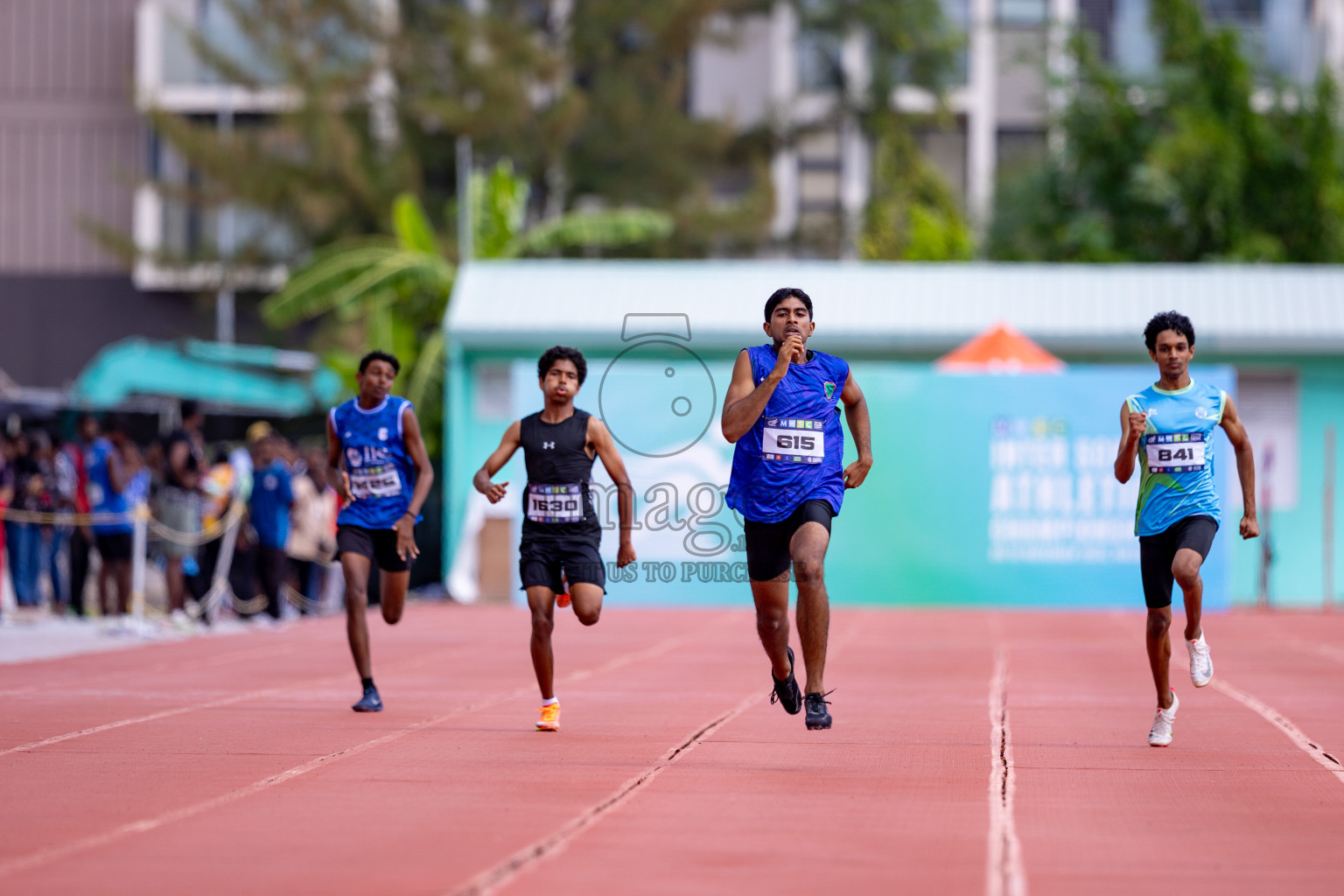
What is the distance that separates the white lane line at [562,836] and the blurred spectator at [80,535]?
1077cm

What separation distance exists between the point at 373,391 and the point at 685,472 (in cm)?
1084

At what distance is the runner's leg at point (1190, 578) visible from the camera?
8742 mm

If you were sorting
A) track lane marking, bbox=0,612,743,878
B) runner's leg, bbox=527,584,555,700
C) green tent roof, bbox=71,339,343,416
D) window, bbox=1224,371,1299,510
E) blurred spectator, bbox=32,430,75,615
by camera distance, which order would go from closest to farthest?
track lane marking, bbox=0,612,743,878, runner's leg, bbox=527,584,555,700, blurred spectator, bbox=32,430,75,615, window, bbox=1224,371,1299,510, green tent roof, bbox=71,339,343,416

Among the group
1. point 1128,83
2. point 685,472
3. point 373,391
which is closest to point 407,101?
point 1128,83

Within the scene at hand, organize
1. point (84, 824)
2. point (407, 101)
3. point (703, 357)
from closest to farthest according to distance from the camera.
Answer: point (84, 824) < point (703, 357) < point (407, 101)

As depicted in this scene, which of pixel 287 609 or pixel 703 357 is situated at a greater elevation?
pixel 703 357

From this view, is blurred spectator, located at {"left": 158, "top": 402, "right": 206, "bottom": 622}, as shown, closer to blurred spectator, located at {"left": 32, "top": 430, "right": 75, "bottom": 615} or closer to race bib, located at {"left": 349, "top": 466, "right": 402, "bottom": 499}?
blurred spectator, located at {"left": 32, "top": 430, "right": 75, "bottom": 615}

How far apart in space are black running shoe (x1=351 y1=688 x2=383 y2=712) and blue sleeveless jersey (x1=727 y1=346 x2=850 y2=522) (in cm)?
282

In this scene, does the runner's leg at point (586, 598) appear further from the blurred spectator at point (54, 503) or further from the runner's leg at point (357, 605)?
the blurred spectator at point (54, 503)

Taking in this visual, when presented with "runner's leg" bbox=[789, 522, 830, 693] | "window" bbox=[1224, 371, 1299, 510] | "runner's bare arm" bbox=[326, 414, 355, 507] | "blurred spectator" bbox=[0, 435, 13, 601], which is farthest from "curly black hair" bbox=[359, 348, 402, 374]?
"window" bbox=[1224, 371, 1299, 510]

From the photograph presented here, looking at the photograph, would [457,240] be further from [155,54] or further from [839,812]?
[839,812]

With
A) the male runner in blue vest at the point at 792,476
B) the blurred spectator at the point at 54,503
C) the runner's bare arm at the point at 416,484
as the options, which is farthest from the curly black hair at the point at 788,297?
the blurred spectator at the point at 54,503

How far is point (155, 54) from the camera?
4178 cm

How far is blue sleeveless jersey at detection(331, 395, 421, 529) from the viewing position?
1064cm
